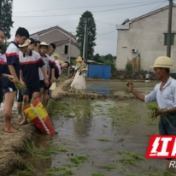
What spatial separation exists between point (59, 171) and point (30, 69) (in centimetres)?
324

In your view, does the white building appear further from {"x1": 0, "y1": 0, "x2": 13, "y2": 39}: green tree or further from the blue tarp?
the blue tarp

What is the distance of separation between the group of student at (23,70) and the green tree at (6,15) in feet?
177

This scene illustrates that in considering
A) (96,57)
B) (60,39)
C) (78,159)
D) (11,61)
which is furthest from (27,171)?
(60,39)

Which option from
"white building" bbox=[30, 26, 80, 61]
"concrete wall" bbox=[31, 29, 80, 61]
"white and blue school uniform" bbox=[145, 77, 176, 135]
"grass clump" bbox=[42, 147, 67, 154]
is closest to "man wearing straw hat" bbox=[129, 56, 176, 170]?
"white and blue school uniform" bbox=[145, 77, 176, 135]

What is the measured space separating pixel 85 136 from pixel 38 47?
264cm

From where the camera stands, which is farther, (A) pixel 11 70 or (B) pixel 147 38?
(B) pixel 147 38

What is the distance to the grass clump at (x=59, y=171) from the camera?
429 cm

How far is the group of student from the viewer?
587 cm

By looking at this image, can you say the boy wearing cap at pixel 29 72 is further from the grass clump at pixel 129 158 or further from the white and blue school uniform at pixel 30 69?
A: the grass clump at pixel 129 158

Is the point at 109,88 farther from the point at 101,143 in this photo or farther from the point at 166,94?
the point at 166,94

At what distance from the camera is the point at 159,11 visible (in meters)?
39.5

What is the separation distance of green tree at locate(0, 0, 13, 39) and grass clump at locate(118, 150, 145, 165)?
57.7 metres

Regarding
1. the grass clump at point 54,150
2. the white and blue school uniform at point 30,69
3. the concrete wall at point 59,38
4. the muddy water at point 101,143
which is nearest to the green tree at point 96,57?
the concrete wall at point 59,38

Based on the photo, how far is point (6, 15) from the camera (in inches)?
2381
